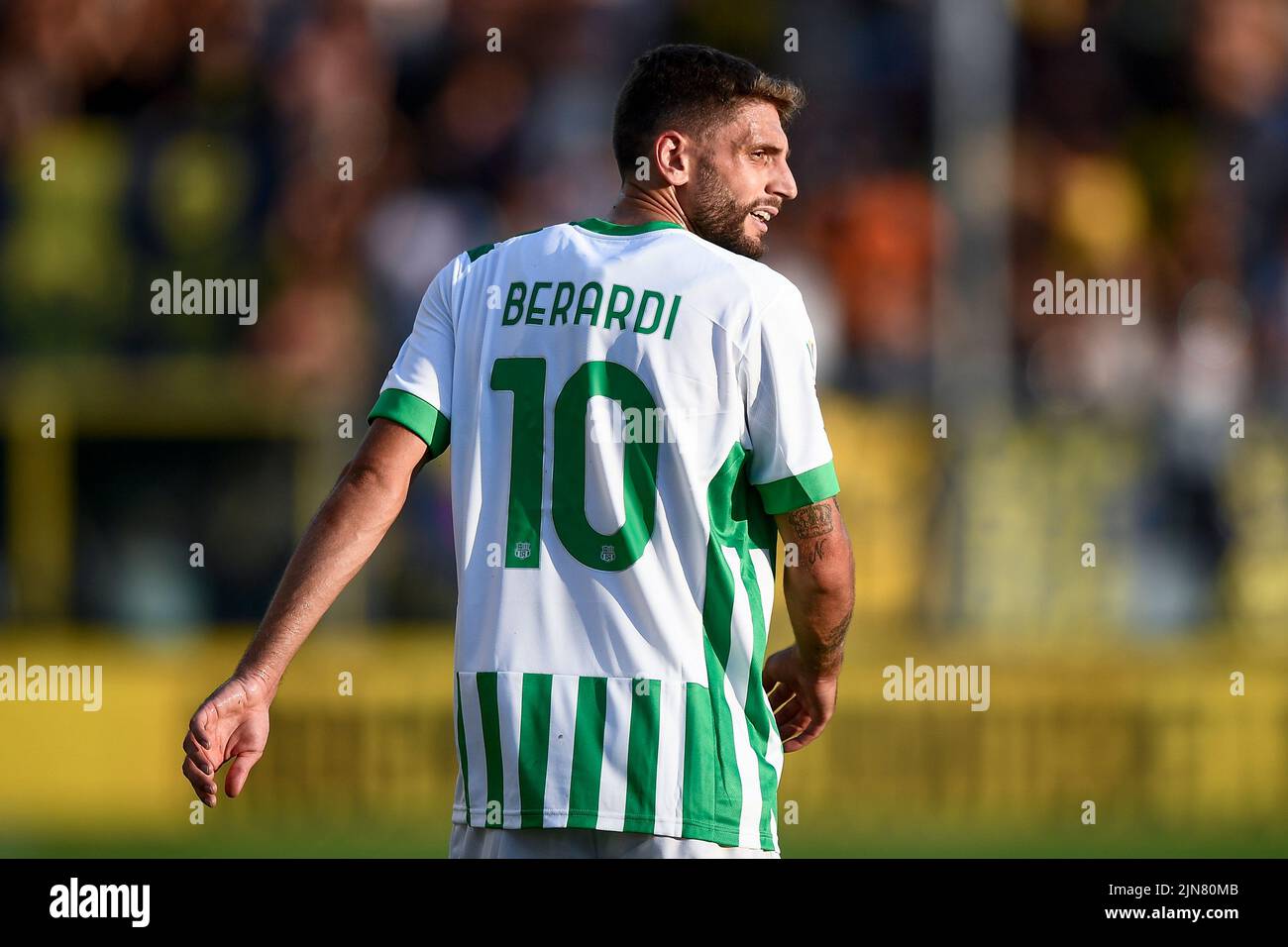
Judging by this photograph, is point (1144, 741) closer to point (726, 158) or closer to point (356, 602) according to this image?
point (356, 602)

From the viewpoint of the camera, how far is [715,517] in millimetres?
3055

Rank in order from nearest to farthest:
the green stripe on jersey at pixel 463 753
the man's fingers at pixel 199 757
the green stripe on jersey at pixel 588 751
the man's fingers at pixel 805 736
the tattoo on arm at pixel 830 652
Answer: the man's fingers at pixel 199 757 → the green stripe on jersey at pixel 588 751 → the green stripe on jersey at pixel 463 753 → the tattoo on arm at pixel 830 652 → the man's fingers at pixel 805 736

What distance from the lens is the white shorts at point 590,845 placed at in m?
3.01

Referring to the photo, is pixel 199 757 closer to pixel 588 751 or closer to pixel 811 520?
pixel 588 751

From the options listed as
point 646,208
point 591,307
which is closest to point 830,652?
point 591,307

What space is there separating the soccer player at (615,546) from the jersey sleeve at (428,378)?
0.08ft

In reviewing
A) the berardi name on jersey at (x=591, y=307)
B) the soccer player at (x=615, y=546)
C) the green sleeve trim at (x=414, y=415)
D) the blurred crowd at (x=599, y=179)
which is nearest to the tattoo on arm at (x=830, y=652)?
the soccer player at (x=615, y=546)

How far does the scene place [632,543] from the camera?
9.91 ft

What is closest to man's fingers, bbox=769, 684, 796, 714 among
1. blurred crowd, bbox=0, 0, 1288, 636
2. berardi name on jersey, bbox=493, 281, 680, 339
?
berardi name on jersey, bbox=493, 281, 680, 339

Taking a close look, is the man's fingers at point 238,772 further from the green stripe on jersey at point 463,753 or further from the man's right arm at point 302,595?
the green stripe on jersey at point 463,753

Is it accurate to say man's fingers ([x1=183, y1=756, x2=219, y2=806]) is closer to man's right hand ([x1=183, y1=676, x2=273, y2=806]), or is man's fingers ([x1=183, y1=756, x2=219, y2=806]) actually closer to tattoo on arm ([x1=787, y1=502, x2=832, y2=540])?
man's right hand ([x1=183, y1=676, x2=273, y2=806])

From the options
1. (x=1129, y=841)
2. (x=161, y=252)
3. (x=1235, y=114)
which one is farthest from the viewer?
(x=1235, y=114)
